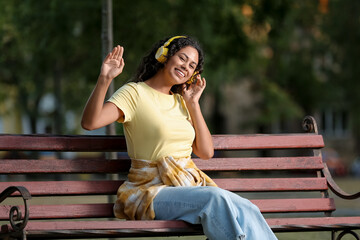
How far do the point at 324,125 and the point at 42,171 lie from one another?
4451cm

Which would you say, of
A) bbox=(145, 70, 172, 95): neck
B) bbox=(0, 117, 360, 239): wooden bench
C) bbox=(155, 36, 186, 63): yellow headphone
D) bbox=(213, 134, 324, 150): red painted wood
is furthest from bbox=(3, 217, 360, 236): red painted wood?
bbox=(155, 36, 186, 63): yellow headphone

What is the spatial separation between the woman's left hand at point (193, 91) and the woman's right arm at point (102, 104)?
61 centimetres

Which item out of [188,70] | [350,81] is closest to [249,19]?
[350,81]

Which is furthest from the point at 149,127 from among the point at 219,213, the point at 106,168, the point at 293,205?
the point at 293,205

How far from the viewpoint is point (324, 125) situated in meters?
49.5

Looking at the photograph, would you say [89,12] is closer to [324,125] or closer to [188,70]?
[188,70]

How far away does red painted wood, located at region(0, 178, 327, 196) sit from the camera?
19.4 ft

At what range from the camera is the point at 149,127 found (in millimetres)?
5688

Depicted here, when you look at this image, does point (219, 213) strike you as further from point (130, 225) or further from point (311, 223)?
point (311, 223)

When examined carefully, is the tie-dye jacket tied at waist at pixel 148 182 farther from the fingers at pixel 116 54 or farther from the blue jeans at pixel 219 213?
the fingers at pixel 116 54

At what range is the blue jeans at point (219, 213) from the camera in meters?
5.14

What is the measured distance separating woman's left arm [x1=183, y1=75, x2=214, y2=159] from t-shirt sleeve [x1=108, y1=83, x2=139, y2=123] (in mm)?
418

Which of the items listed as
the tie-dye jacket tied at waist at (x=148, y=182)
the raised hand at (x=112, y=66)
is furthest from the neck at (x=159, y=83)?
the tie-dye jacket tied at waist at (x=148, y=182)

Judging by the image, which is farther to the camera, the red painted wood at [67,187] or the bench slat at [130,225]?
the red painted wood at [67,187]
